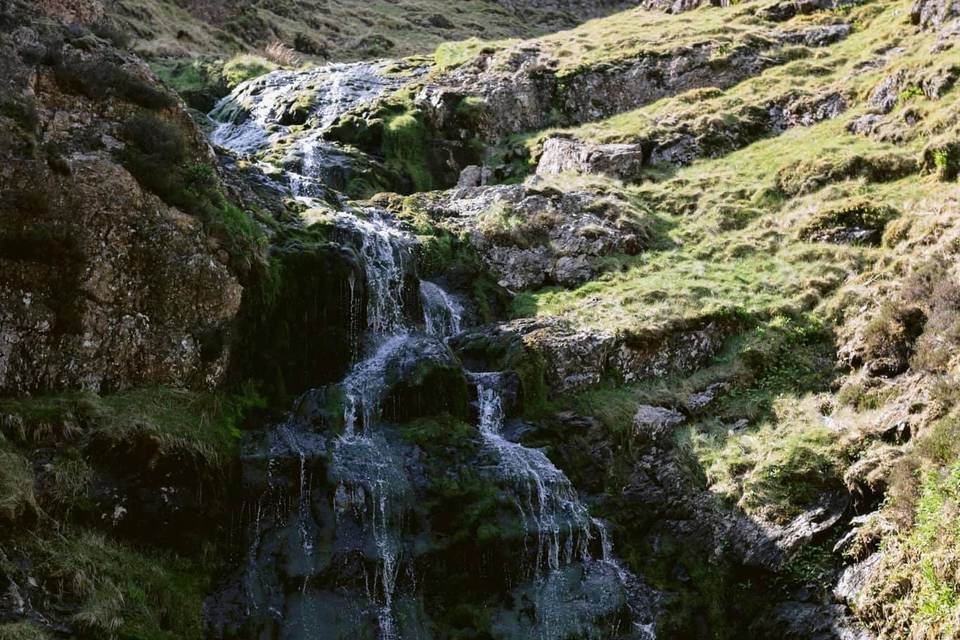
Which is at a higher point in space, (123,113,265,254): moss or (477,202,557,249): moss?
(123,113,265,254): moss

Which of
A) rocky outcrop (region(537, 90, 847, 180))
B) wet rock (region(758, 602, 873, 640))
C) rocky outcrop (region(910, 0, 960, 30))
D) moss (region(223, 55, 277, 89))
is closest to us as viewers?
wet rock (region(758, 602, 873, 640))

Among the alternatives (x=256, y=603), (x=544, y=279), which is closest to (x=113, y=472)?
(x=256, y=603)

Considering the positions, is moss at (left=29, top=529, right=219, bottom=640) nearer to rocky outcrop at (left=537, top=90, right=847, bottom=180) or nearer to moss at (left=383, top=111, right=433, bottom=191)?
moss at (left=383, top=111, right=433, bottom=191)

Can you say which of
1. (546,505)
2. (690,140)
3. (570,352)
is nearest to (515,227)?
(570,352)

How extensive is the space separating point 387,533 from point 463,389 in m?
4.16

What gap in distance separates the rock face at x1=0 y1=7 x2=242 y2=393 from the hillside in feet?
0.20

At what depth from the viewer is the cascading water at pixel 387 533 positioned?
12.9 m

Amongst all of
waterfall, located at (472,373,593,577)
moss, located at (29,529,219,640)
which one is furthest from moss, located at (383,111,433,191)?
moss, located at (29,529,219,640)

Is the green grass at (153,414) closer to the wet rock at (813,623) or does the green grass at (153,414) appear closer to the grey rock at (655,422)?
the grey rock at (655,422)

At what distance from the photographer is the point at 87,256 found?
47.2 ft

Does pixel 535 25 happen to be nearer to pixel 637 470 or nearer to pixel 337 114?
pixel 337 114

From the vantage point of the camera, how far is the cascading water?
12.9 m

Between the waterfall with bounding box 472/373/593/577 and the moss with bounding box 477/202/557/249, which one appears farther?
the moss with bounding box 477/202/557/249

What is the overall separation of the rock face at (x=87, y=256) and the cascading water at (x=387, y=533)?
2.76m
